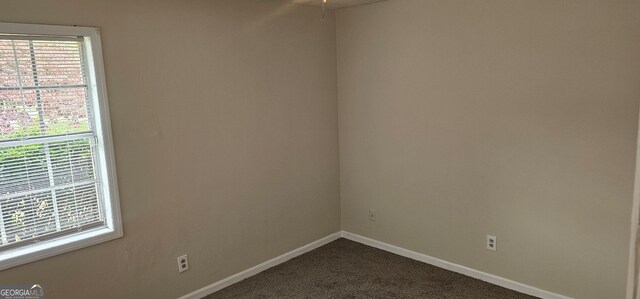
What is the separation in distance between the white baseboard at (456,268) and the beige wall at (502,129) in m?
0.05

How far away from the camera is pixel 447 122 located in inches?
131

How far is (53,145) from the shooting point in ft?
8.06

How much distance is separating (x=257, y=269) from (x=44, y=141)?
6.16ft

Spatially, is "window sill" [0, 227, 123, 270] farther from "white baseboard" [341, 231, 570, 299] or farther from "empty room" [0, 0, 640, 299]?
"white baseboard" [341, 231, 570, 299]

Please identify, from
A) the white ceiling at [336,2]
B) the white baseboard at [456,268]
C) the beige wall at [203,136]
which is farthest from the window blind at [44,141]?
the white baseboard at [456,268]

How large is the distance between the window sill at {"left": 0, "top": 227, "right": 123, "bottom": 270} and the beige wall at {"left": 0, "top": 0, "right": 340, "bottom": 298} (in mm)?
51

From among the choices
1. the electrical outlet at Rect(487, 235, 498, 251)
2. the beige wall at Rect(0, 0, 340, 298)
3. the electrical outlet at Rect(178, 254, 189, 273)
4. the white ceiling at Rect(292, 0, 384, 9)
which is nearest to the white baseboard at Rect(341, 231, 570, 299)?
the electrical outlet at Rect(487, 235, 498, 251)

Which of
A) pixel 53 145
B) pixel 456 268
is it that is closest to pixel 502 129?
pixel 456 268

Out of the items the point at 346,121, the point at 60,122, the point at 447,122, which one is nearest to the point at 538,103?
the point at 447,122

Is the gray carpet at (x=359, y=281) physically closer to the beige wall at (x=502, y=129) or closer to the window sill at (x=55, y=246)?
the beige wall at (x=502, y=129)

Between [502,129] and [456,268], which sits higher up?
[502,129]

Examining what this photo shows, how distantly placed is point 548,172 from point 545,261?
643 millimetres

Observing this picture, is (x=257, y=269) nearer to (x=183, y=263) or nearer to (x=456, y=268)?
(x=183, y=263)

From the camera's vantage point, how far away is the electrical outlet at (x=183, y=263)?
3049 millimetres
